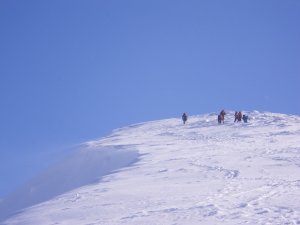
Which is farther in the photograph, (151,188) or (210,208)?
(151,188)

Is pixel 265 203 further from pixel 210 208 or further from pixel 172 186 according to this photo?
pixel 172 186

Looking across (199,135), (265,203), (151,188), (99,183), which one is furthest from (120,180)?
(199,135)

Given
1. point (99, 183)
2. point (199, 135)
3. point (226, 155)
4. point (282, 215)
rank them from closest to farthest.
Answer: point (282, 215) < point (99, 183) < point (226, 155) < point (199, 135)

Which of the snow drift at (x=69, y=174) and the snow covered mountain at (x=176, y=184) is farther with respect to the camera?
the snow drift at (x=69, y=174)

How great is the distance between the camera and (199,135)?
30.3 meters

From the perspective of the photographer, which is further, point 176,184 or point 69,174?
point 69,174

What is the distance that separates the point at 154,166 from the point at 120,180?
2.92 meters

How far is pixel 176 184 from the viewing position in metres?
13.4

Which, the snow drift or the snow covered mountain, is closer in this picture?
the snow covered mountain

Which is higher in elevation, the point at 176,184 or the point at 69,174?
the point at 69,174

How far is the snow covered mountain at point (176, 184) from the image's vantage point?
31.4 feet

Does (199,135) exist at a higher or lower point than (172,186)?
higher

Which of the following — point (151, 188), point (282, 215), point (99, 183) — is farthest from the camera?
point (99, 183)

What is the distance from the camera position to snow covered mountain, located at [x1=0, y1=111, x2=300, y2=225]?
31.4ft
